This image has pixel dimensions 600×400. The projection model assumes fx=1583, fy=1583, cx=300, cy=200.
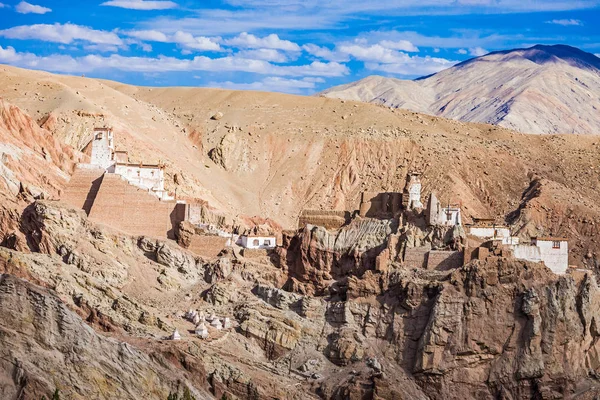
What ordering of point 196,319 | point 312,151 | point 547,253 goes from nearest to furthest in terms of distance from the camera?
point 196,319 → point 547,253 → point 312,151

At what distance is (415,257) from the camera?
119 meters

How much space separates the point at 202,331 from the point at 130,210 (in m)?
14.6

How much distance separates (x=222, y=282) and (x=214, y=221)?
10.2 m

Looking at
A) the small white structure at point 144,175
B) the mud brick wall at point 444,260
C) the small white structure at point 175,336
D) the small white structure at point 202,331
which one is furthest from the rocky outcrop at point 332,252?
the small white structure at point 175,336

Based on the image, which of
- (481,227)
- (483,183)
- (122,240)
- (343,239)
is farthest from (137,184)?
(483,183)

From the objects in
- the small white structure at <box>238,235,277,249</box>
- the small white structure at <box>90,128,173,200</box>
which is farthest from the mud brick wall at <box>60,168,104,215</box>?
the small white structure at <box>238,235,277,249</box>

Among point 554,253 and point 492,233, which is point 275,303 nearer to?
point 492,233

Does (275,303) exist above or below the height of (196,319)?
above

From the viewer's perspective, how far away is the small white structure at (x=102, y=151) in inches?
5030

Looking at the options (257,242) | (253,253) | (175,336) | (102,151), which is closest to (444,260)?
(253,253)

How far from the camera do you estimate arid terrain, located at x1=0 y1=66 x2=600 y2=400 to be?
9875cm

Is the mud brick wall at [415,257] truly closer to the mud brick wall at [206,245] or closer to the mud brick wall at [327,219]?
the mud brick wall at [327,219]

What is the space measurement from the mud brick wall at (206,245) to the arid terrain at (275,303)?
1379 mm

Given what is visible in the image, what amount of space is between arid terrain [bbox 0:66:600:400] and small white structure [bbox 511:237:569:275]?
1670 millimetres
